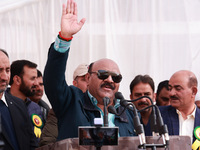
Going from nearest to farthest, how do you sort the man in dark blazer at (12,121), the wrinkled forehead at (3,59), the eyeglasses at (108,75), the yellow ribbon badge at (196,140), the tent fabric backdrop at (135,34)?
the eyeglasses at (108,75), the man in dark blazer at (12,121), the wrinkled forehead at (3,59), the yellow ribbon badge at (196,140), the tent fabric backdrop at (135,34)

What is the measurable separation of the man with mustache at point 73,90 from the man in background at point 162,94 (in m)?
1.84

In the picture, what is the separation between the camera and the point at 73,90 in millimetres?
3664

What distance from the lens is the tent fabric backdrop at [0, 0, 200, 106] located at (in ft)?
19.9

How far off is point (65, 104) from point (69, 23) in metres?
0.66

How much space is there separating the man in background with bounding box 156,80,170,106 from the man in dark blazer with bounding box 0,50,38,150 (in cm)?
208

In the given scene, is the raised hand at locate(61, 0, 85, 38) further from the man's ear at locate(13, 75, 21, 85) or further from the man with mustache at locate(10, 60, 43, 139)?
the man's ear at locate(13, 75, 21, 85)

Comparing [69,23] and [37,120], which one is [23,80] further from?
[69,23]

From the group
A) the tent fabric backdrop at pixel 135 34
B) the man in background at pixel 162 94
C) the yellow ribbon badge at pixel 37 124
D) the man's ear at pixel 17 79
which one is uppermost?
the tent fabric backdrop at pixel 135 34

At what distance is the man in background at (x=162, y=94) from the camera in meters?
5.59

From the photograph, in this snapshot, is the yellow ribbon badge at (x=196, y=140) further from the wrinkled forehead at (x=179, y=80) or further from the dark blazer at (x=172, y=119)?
the wrinkled forehead at (x=179, y=80)

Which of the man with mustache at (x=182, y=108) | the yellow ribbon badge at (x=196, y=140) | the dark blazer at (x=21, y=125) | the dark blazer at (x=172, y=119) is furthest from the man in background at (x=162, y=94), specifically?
the dark blazer at (x=21, y=125)

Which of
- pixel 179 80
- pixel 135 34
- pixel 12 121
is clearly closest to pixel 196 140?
pixel 179 80

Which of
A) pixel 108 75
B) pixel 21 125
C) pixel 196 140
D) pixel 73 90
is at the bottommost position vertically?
pixel 196 140

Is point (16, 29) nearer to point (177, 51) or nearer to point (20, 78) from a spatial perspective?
point (20, 78)
